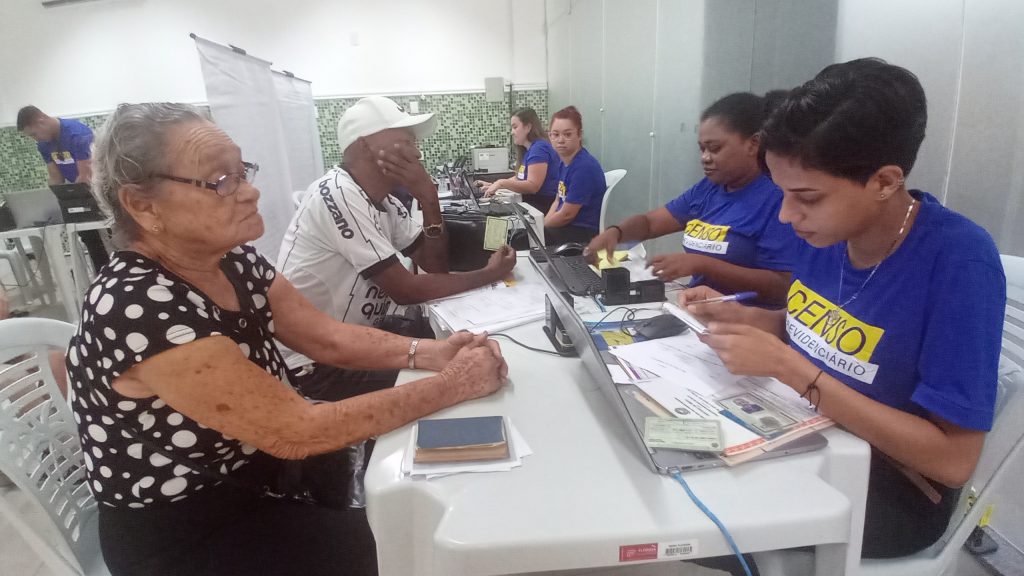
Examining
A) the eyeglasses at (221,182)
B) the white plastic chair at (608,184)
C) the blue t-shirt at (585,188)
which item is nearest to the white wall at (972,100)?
the eyeglasses at (221,182)

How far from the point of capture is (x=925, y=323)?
0.83 metres

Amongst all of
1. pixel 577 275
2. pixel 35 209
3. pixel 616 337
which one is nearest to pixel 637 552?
pixel 616 337

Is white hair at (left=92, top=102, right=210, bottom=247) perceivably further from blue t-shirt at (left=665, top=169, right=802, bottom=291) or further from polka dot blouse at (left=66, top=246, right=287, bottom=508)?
blue t-shirt at (left=665, top=169, right=802, bottom=291)

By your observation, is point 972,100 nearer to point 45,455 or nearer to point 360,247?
point 360,247

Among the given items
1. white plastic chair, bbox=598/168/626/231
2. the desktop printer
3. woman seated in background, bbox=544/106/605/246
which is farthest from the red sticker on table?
the desktop printer

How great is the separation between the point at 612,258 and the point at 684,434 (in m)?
1.09

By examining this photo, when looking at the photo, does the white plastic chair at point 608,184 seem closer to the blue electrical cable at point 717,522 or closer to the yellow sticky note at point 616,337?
→ the yellow sticky note at point 616,337

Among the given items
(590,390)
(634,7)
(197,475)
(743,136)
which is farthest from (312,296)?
(634,7)

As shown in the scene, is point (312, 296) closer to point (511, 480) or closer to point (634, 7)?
point (511, 480)

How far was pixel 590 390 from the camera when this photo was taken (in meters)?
1.00

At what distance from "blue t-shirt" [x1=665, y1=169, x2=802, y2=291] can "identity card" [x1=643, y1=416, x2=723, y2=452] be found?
880mm

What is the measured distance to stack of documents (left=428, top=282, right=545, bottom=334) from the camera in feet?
4.48

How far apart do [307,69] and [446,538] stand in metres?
6.62

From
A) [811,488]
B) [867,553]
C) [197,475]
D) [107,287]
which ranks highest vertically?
[107,287]
